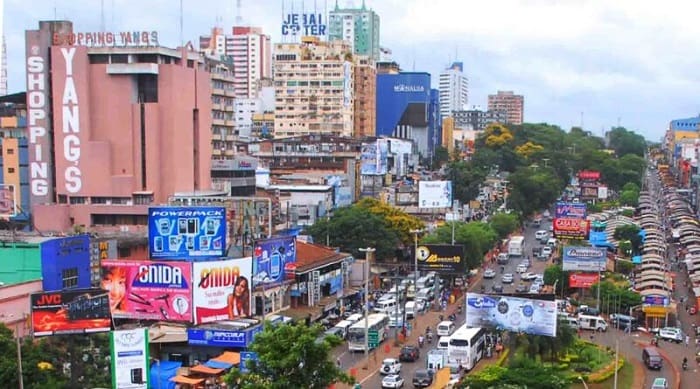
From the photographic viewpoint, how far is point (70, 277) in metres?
34.3

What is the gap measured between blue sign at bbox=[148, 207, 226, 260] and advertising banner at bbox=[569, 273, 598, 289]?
2075 centimetres

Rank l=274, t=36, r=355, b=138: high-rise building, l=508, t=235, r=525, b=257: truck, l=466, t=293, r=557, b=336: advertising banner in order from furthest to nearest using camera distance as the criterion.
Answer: l=274, t=36, r=355, b=138: high-rise building
l=508, t=235, r=525, b=257: truck
l=466, t=293, r=557, b=336: advertising banner

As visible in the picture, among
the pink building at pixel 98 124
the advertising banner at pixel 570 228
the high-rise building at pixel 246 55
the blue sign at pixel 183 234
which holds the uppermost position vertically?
the high-rise building at pixel 246 55

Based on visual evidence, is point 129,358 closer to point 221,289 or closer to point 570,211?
point 221,289

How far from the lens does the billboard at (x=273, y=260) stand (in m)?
39.3

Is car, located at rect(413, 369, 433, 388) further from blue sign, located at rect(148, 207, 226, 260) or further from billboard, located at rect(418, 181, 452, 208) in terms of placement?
billboard, located at rect(418, 181, 452, 208)

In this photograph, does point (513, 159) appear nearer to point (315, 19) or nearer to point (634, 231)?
point (315, 19)

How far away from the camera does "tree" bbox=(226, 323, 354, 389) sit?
69.8 ft

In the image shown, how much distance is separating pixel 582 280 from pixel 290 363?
30.5 m

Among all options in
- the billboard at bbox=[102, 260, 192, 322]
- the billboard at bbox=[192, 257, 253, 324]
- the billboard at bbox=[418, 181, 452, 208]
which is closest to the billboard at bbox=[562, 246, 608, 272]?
the billboard at bbox=[192, 257, 253, 324]

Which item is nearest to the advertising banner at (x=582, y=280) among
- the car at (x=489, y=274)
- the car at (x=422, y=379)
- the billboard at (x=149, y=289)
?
the car at (x=489, y=274)

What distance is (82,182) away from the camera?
168ft

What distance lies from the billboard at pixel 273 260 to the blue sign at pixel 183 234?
6.96ft

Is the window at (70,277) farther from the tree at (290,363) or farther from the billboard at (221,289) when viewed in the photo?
the tree at (290,363)
